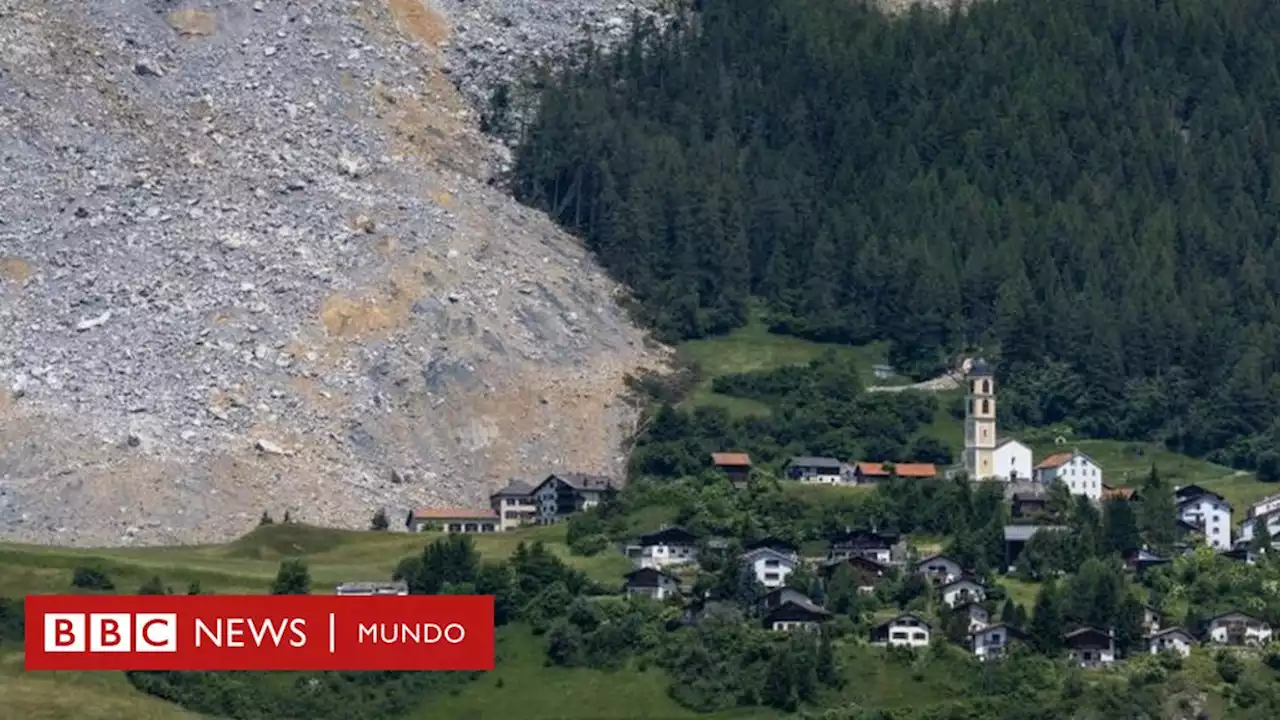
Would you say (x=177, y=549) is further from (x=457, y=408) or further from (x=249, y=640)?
(x=249, y=640)

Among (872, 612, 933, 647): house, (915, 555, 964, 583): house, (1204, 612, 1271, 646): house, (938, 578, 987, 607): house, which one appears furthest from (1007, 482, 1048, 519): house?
(872, 612, 933, 647): house

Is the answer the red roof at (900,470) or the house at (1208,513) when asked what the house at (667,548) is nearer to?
the red roof at (900,470)

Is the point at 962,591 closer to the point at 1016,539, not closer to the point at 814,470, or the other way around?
the point at 1016,539

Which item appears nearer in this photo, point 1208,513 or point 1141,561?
point 1141,561

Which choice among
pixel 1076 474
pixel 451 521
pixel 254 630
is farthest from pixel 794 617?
pixel 254 630

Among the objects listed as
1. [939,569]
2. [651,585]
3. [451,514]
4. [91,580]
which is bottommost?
[651,585]

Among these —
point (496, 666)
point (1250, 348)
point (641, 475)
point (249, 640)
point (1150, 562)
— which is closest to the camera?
point (249, 640)

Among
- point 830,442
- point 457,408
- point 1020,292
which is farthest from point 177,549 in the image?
point 1020,292
